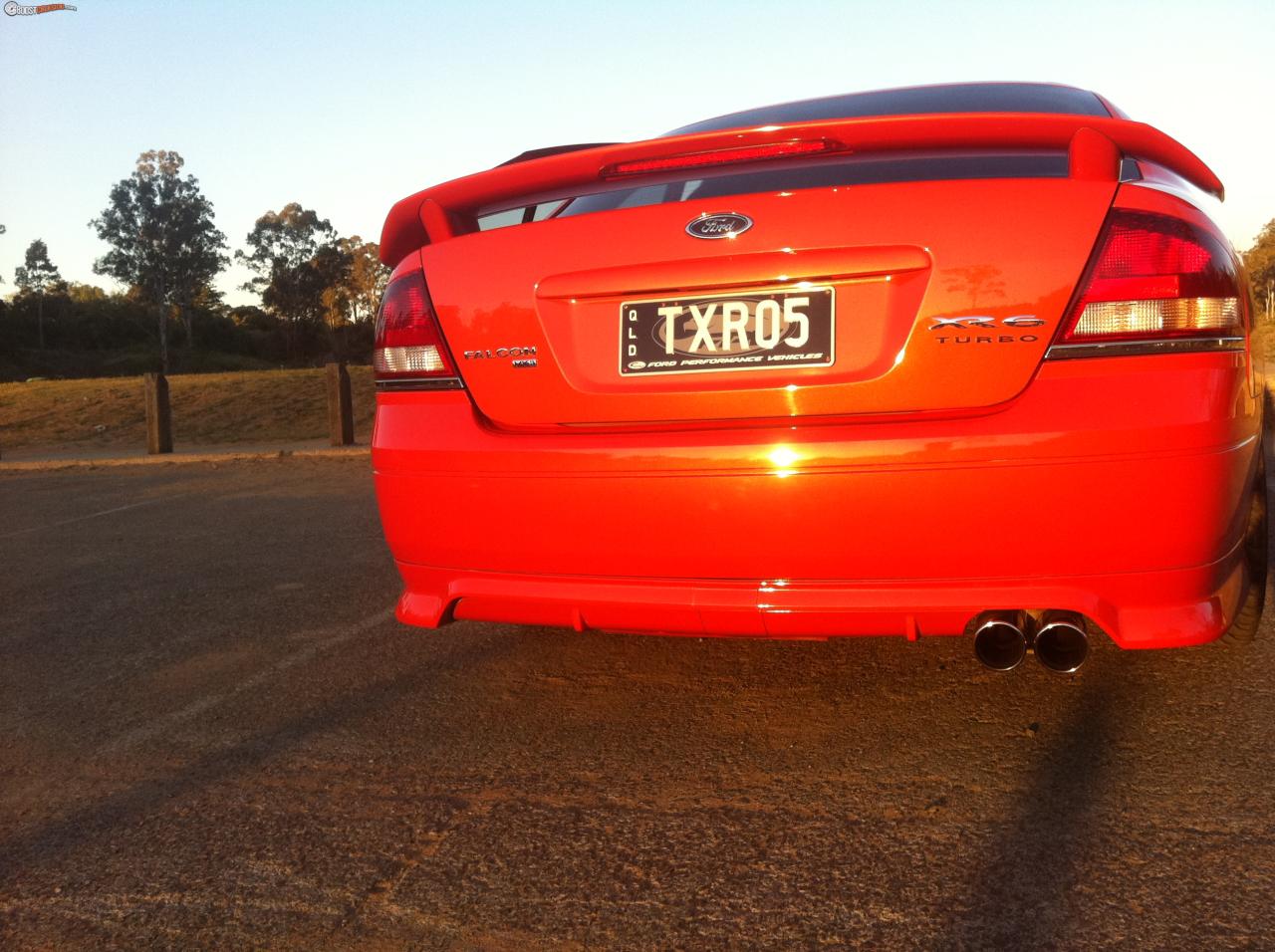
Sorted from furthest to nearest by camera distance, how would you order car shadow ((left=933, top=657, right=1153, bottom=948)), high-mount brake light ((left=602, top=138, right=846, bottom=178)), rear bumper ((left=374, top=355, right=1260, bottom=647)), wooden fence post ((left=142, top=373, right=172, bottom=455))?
wooden fence post ((left=142, top=373, right=172, bottom=455)) < high-mount brake light ((left=602, top=138, right=846, bottom=178)) < rear bumper ((left=374, top=355, right=1260, bottom=647)) < car shadow ((left=933, top=657, right=1153, bottom=948))

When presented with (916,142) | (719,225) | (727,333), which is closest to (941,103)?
(916,142)

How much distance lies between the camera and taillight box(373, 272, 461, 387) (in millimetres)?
2852

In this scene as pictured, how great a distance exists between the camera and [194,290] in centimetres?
7369

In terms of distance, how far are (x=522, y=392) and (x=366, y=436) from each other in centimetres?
1226

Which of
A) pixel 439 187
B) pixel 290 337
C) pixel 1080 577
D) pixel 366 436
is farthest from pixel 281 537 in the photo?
pixel 290 337

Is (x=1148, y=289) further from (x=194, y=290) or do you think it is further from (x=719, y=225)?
(x=194, y=290)

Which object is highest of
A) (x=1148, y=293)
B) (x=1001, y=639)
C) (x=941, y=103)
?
(x=941, y=103)

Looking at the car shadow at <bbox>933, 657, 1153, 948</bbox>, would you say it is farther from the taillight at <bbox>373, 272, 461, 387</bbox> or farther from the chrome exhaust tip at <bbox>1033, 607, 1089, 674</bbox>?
the taillight at <bbox>373, 272, 461, 387</bbox>

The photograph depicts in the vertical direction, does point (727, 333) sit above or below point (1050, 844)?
above

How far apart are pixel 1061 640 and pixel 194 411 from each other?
17.8 m

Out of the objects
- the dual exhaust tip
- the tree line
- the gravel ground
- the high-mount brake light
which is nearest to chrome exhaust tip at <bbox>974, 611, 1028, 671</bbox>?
the dual exhaust tip

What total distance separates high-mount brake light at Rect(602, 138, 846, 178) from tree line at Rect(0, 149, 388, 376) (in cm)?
6926

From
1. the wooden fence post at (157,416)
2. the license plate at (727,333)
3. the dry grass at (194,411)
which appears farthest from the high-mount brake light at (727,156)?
the dry grass at (194,411)

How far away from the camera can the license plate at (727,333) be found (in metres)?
2.47
